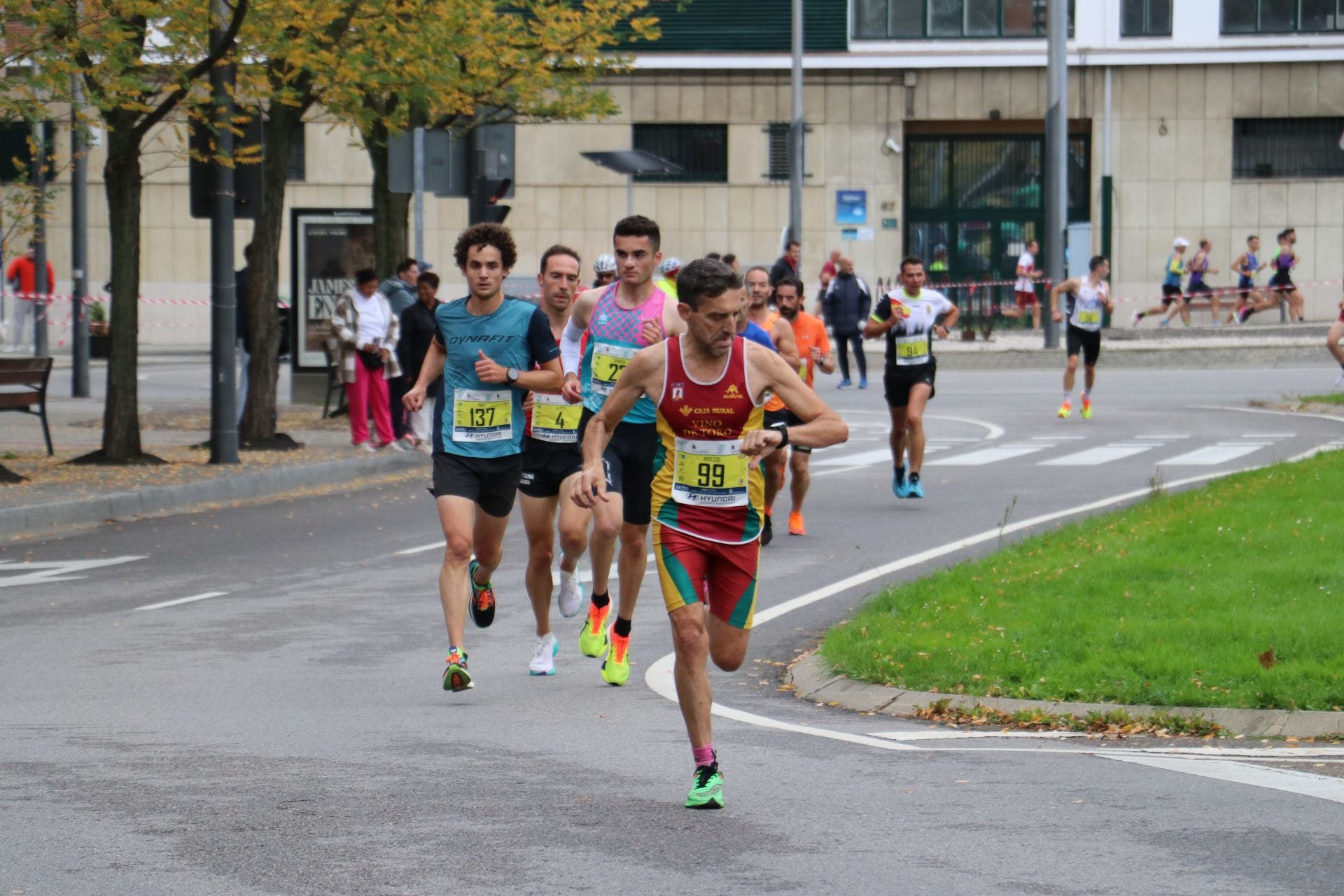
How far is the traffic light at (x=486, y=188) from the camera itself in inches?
896

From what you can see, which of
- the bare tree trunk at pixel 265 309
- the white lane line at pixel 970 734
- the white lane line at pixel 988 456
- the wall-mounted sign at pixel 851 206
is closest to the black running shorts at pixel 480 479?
the white lane line at pixel 970 734

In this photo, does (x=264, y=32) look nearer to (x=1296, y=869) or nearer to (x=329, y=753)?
(x=329, y=753)

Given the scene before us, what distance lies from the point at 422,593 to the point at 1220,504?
532 cm

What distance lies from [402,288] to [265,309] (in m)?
1.44

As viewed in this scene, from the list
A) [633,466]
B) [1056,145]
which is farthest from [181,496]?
[1056,145]

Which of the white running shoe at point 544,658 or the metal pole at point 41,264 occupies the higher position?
the metal pole at point 41,264

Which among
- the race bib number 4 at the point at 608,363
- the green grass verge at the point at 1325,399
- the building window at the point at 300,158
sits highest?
the building window at the point at 300,158

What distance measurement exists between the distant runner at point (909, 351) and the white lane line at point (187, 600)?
6118 millimetres

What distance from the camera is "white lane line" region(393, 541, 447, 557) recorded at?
14241 millimetres

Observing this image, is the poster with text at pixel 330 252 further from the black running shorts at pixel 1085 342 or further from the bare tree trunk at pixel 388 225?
the black running shorts at pixel 1085 342

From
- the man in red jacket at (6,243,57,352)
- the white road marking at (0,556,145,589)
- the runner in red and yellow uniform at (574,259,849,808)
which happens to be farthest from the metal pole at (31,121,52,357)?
the runner in red and yellow uniform at (574,259,849,808)

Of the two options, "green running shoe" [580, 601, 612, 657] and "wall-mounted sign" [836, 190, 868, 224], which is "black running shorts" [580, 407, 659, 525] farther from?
"wall-mounted sign" [836, 190, 868, 224]

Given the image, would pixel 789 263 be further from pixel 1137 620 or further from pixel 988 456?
pixel 1137 620

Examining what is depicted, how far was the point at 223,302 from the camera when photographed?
62.8ft
